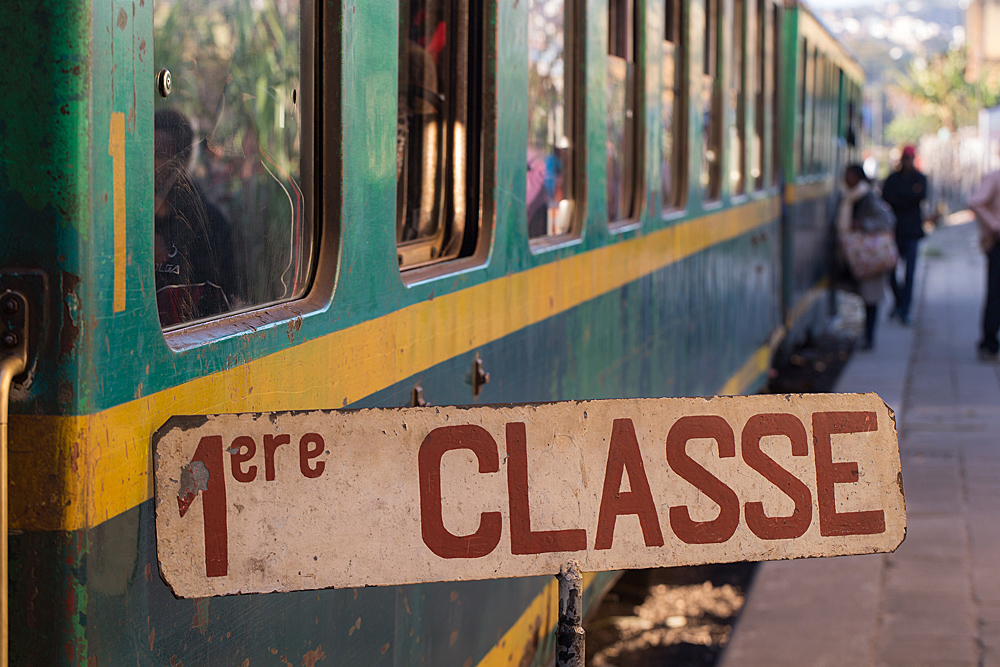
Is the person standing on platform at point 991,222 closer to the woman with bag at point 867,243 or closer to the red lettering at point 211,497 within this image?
the woman with bag at point 867,243

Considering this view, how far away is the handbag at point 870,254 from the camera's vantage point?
10.3 m

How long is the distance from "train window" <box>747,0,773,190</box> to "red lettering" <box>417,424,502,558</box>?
5498 mm

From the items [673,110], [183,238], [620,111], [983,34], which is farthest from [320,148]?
[983,34]

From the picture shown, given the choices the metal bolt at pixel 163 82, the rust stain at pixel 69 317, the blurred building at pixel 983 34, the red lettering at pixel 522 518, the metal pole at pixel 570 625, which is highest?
the blurred building at pixel 983 34

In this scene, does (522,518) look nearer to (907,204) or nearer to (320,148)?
(320,148)

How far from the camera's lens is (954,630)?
4281 millimetres

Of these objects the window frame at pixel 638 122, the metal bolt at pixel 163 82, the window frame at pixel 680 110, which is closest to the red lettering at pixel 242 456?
the metal bolt at pixel 163 82

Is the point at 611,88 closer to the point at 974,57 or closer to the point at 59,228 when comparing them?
the point at 59,228

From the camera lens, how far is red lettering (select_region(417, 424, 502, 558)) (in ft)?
5.31

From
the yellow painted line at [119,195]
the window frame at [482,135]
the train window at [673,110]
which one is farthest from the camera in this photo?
the train window at [673,110]

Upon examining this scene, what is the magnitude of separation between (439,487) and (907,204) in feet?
36.4

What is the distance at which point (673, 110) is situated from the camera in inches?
193

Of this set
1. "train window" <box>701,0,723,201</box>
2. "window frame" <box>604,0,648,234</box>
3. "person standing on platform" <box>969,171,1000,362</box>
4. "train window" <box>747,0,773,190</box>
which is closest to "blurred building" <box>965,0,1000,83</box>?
"person standing on platform" <box>969,171,1000,362</box>

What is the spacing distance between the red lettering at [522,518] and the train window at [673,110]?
3.06 m
